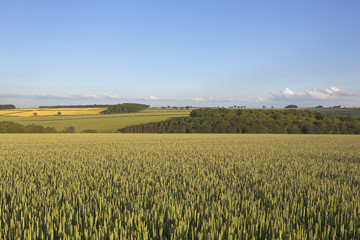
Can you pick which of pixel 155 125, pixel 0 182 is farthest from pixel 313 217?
pixel 155 125

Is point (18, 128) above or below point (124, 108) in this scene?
below

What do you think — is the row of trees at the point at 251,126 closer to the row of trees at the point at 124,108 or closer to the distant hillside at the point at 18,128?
the distant hillside at the point at 18,128

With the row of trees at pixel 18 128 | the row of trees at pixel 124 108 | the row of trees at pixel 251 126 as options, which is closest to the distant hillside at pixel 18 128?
the row of trees at pixel 18 128

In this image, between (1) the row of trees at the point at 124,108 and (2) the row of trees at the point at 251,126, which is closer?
(2) the row of trees at the point at 251,126

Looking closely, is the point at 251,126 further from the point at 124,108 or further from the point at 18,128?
the point at 124,108

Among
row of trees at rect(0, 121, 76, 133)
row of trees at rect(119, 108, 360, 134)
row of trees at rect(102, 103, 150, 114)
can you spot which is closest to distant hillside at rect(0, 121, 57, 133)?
row of trees at rect(0, 121, 76, 133)

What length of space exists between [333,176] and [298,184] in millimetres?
2531

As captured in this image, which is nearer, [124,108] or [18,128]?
[18,128]

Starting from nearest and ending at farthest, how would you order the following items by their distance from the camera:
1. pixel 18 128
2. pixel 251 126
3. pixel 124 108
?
pixel 18 128
pixel 251 126
pixel 124 108


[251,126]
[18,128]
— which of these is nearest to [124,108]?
[18,128]

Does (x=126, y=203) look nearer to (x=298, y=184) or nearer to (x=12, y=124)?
(x=298, y=184)

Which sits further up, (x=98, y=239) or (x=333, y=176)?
(x=98, y=239)

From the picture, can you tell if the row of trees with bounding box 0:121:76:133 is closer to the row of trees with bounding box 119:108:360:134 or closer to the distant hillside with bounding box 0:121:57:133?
the distant hillside with bounding box 0:121:57:133

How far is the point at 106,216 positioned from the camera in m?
3.65
